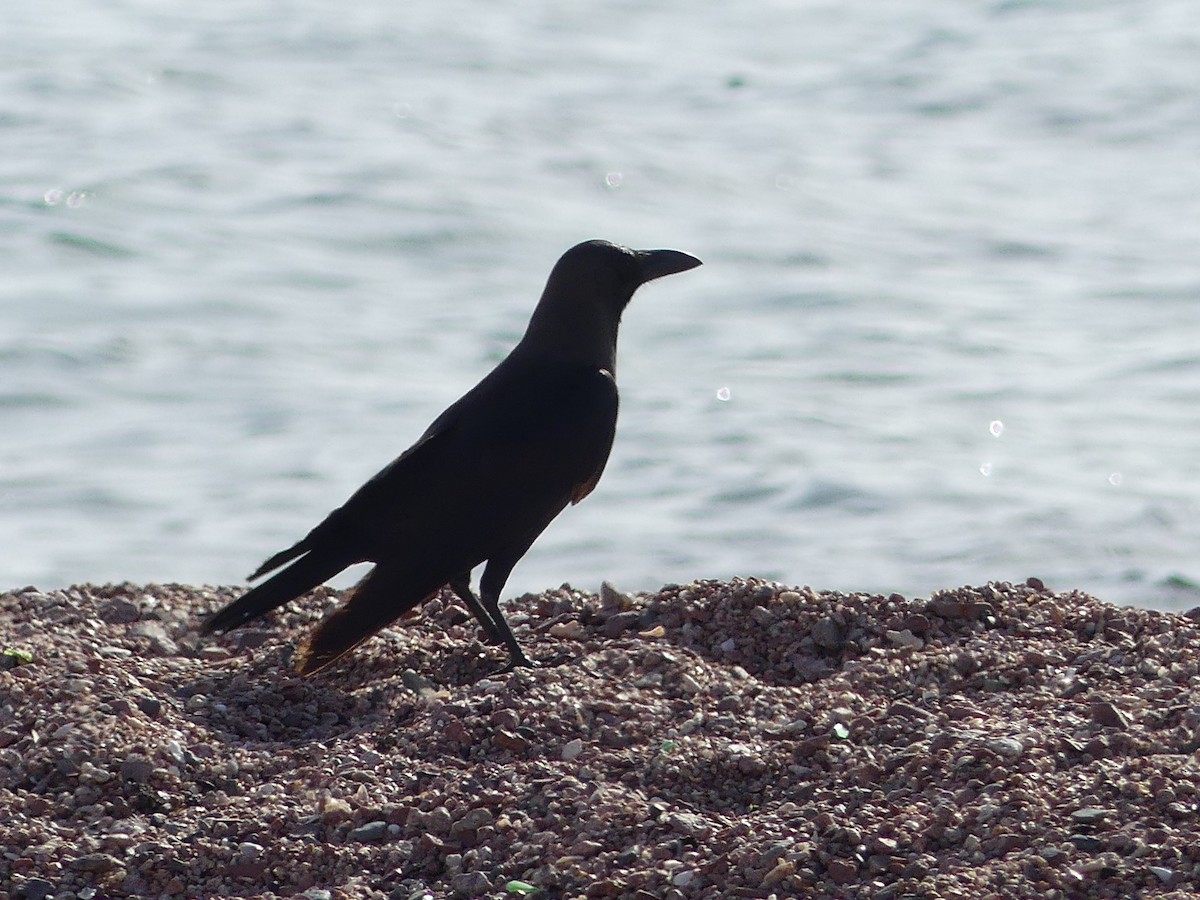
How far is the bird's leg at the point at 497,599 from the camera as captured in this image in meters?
5.01

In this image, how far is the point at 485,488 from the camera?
5.30 metres

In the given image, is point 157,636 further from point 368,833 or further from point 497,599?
point 368,833

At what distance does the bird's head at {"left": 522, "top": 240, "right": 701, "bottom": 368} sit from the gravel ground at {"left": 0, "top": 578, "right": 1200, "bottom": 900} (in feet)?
3.29

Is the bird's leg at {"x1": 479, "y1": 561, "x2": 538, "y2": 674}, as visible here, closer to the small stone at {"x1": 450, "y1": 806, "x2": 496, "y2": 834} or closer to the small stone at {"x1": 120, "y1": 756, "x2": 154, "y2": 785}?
the small stone at {"x1": 450, "y1": 806, "x2": 496, "y2": 834}

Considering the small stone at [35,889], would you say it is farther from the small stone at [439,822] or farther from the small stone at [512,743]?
the small stone at [512,743]

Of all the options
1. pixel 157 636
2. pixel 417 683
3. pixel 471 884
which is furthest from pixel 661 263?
pixel 471 884

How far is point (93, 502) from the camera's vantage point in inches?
373

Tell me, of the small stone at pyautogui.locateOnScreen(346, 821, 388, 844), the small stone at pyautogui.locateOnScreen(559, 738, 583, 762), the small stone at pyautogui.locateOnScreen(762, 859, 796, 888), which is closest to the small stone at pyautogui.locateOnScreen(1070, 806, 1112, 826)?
the small stone at pyautogui.locateOnScreen(762, 859, 796, 888)

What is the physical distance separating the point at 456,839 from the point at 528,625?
65.9 inches

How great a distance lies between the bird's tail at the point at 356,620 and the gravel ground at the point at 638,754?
0.18m

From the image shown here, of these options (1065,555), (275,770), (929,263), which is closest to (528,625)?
(275,770)

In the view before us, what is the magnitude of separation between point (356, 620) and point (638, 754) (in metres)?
0.94

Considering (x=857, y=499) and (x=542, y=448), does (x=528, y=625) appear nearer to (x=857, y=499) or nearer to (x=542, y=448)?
(x=542, y=448)

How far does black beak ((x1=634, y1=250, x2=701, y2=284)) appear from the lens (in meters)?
6.25
